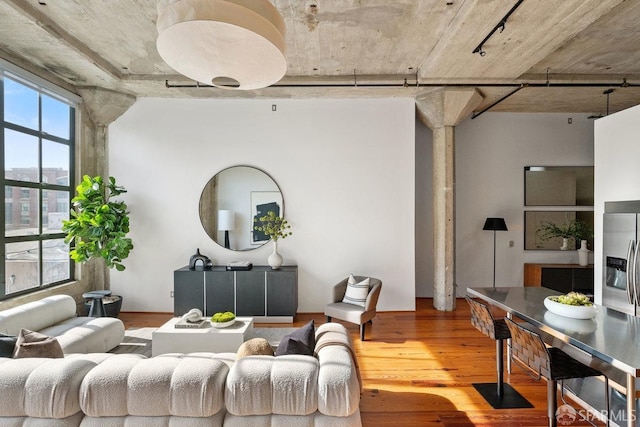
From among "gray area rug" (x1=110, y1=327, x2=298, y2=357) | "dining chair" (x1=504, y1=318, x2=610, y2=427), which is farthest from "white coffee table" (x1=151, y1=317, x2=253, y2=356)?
"dining chair" (x1=504, y1=318, x2=610, y2=427)

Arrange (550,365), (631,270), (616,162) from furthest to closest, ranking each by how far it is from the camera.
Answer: (616,162) → (631,270) → (550,365)

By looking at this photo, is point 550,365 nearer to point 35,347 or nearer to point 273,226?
point 35,347

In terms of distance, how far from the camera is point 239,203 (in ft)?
18.0

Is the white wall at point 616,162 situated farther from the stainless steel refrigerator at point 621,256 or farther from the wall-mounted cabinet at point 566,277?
the wall-mounted cabinet at point 566,277

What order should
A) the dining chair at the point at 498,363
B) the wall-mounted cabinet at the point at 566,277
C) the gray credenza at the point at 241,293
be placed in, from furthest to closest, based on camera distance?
the wall-mounted cabinet at the point at 566,277 → the gray credenza at the point at 241,293 → the dining chair at the point at 498,363

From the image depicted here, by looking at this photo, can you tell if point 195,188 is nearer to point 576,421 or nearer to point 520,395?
point 520,395

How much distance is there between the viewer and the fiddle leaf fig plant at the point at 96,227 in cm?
468

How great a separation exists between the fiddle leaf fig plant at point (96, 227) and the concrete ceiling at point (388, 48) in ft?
5.62

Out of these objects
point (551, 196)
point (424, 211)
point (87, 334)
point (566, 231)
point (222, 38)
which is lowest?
point (87, 334)

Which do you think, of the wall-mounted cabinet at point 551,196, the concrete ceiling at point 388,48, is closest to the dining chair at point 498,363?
the concrete ceiling at point 388,48

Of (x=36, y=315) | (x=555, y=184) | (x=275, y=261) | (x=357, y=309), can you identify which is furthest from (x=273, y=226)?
(x=555, y=184)

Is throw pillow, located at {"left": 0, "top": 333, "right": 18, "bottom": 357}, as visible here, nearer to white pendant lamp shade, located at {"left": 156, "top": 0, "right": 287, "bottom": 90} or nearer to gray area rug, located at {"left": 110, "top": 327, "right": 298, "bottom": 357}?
gray area rug, located at {"left": 110, "top": 327, "right": 298, "bottom": 357}

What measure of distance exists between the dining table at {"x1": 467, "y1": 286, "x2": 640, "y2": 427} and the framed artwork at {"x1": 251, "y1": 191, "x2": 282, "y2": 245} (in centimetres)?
346

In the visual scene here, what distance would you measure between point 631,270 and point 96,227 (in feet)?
22.0
